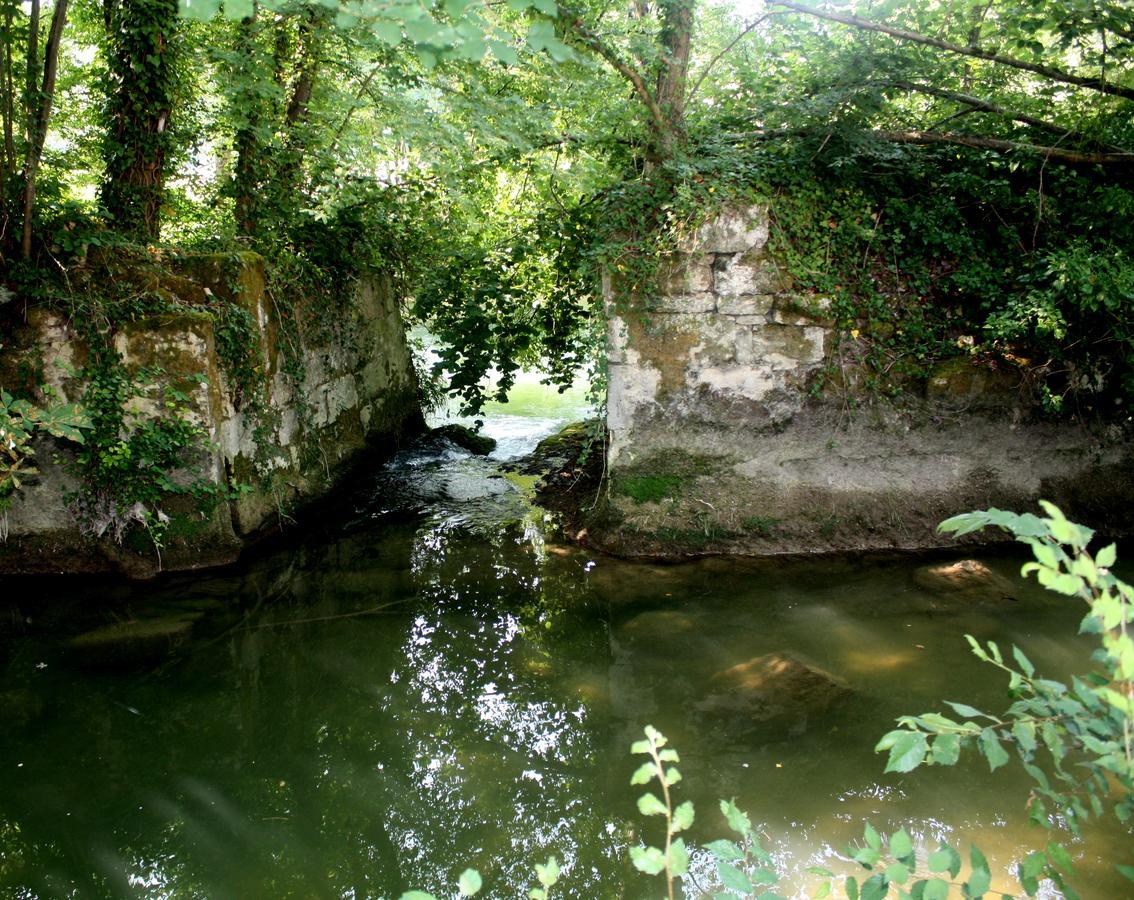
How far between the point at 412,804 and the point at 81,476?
10.7 ft

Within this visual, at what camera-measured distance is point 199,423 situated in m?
4.62

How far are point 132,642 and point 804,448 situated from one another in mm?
4047

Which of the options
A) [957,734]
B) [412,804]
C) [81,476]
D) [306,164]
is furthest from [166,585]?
[957,734]

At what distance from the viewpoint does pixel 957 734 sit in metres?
1.55

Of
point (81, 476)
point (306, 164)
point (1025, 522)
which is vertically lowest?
point (81, 476)

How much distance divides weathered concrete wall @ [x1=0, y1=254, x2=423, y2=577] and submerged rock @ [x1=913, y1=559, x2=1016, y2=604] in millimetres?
4212

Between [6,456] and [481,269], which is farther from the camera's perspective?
[481,269]

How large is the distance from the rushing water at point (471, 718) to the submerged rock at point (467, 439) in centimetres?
277

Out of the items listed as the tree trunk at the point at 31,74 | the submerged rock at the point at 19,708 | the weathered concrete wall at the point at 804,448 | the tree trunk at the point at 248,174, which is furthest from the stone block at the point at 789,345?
the tree trunk at the point at 31,74

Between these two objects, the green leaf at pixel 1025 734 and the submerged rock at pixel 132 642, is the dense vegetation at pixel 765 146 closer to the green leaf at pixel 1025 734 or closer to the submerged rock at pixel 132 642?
the submerged rock at pixel 132 642

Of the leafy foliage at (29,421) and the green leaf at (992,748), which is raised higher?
the leafy foliage at (29,421)

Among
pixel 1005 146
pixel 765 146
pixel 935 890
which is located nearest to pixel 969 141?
pixel 1005 146

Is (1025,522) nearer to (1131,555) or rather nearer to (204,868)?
(204,868)

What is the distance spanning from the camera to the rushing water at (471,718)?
8.24ft
